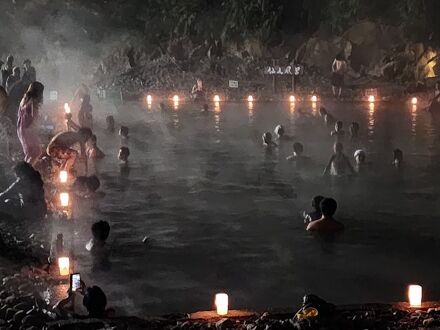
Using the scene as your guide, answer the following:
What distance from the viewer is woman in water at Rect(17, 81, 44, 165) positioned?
14.2 metres

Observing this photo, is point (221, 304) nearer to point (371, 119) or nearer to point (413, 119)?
point (371, 119)

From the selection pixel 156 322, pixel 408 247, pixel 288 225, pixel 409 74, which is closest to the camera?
pixel 156 322

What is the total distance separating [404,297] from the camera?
8.32m

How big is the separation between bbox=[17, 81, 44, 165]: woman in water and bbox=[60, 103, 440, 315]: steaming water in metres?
1.80

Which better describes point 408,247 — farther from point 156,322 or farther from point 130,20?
point 130,20

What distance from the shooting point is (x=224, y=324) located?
22.6 feet

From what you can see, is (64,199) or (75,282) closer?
(75,282)

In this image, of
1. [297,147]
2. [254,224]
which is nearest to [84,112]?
[297,147]

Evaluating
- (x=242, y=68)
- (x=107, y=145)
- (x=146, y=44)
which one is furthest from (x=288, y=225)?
(x=146, y=44)

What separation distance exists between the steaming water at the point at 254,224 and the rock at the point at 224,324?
41.1 inches

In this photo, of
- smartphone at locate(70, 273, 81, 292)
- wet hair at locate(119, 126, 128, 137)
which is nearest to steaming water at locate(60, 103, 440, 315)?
wet hair at locate(119, 126, 128, 137)

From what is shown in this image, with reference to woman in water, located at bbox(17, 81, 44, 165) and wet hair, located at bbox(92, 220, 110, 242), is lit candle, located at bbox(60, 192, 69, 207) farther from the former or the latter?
wet hair, located at bbox(92, 220, 110, 242)

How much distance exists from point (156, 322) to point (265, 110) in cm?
2186

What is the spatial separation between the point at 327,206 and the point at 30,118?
22.9 ft
